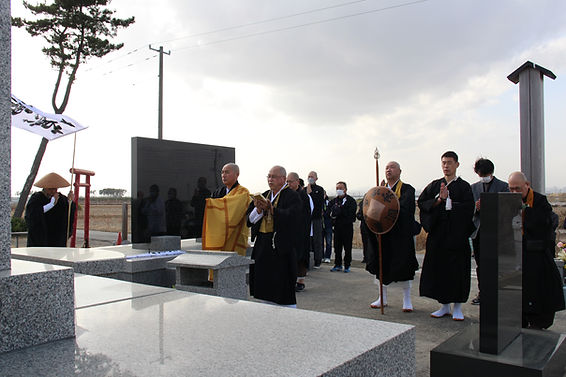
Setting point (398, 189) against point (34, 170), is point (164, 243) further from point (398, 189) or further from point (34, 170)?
point (34, 170)

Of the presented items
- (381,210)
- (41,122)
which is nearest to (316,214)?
(381,210)

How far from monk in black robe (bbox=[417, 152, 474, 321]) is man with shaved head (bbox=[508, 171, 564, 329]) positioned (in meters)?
0.76

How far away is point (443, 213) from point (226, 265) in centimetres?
276

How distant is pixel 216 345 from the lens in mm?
2191

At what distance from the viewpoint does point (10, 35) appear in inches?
93.8

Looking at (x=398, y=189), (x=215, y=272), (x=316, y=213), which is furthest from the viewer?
(x=316, y=213)

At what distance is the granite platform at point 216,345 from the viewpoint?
1.91 m

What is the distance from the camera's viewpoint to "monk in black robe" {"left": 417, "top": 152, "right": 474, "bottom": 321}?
571 centimetres

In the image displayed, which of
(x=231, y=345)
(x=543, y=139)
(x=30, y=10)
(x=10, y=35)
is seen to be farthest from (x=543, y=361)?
(x=30, y=10)

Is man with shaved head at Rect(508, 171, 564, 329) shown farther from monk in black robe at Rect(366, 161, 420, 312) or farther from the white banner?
the white banner

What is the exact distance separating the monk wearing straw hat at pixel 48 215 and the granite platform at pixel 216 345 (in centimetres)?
539

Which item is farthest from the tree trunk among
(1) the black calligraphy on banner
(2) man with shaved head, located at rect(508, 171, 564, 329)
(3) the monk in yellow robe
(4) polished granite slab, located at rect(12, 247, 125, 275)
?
(2) man with shaved head, located at rect(508, 171, 564, 329)

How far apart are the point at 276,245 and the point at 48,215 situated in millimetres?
4661

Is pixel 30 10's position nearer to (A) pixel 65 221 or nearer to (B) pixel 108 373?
(A) pixel 65 221
